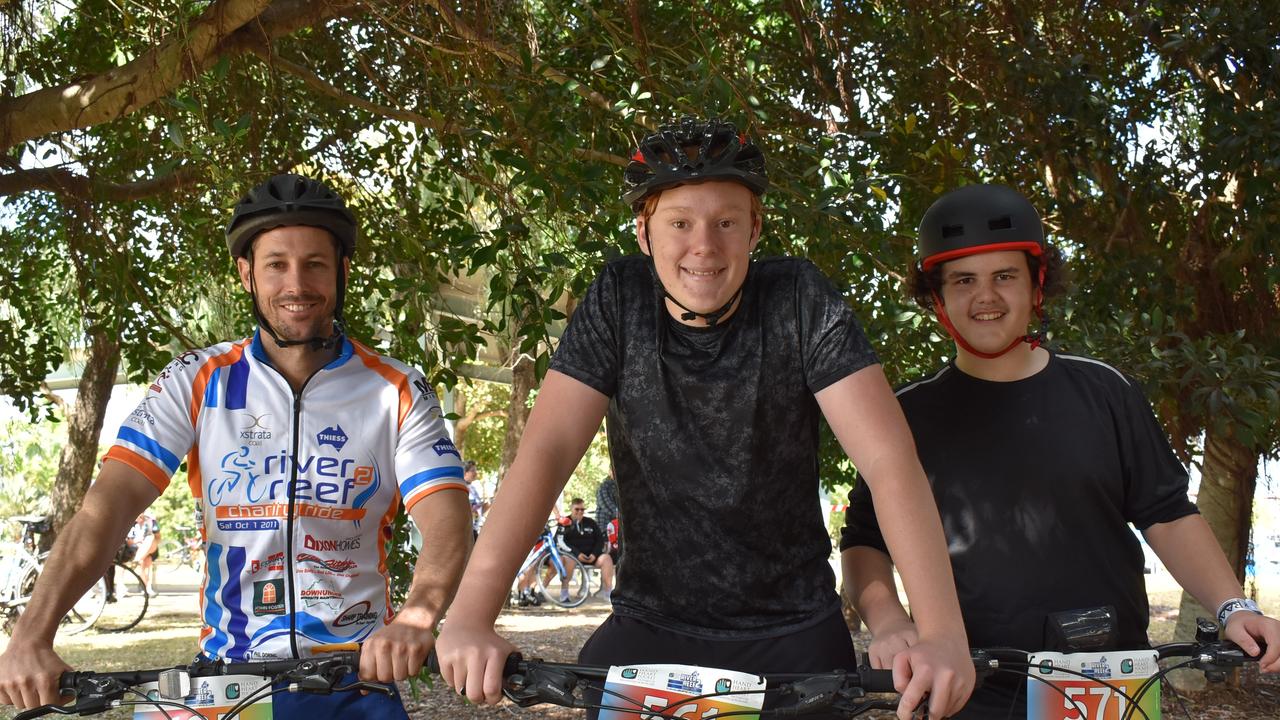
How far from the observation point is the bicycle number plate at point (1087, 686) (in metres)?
2.31

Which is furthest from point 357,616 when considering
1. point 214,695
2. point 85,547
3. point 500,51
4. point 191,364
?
point 500,51

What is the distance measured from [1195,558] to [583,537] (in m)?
→ 16.2

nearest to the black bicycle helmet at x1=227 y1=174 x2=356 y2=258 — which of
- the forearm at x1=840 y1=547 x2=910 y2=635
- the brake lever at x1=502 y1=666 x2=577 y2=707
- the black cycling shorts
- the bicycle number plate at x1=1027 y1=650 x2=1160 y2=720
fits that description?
the black cycling shorts

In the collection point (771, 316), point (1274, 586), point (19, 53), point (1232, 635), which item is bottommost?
point (1274, 586)

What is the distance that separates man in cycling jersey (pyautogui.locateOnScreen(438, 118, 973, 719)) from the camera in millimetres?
2316

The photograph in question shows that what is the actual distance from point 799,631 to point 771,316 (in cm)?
62

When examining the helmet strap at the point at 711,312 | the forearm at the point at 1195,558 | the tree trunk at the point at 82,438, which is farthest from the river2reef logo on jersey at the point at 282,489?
the tree trunk at the point at 82,438

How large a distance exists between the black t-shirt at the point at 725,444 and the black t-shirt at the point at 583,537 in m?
16.3

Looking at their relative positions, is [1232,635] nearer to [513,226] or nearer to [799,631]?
[799,631]

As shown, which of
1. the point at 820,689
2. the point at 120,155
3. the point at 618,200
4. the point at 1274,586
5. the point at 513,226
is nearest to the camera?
the point at 820,689

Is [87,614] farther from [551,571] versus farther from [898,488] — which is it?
[898,488]

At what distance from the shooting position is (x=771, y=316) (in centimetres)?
239

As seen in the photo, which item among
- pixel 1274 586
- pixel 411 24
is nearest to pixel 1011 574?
pixel 411 24

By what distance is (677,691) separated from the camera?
205 cm
